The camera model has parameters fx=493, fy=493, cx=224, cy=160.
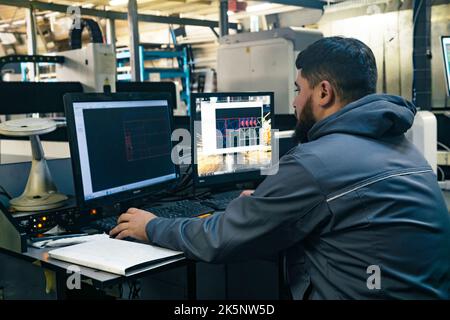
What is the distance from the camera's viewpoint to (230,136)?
74.3 inches

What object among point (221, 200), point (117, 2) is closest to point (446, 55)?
point (221, 200)

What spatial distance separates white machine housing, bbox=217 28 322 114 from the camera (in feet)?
7.80

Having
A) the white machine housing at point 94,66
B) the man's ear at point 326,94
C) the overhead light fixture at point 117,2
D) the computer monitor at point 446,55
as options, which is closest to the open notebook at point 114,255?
the man's ear at point 326,94

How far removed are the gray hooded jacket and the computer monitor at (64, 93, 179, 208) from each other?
42 centimetres

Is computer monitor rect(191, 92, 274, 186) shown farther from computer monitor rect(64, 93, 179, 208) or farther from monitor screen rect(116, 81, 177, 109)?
monitor screen rect(116, 81, 177, 109)

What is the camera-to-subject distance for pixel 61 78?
235 cm

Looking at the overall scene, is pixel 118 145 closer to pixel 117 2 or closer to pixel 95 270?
pixel 95 270

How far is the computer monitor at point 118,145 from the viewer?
1346 millimetres

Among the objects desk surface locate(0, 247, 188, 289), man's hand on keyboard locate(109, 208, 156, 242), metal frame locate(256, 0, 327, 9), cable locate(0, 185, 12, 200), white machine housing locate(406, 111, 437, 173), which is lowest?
desk surface locate(0, 247, 188, 289)

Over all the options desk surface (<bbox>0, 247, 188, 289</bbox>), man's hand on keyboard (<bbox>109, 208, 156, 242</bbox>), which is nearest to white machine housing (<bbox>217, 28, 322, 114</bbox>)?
man's hand on keyboard (<bbox>109, 208, 156, 242</bbox>)

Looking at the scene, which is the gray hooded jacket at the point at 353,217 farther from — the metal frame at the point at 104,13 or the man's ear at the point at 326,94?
the metal frame at the point at 104,13

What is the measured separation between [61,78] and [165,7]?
2037mm
